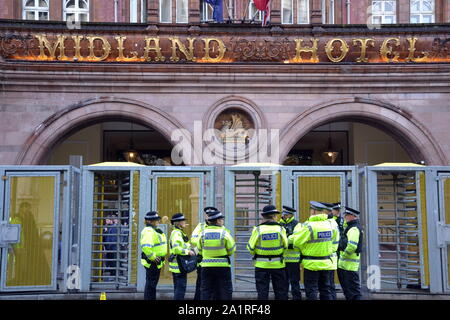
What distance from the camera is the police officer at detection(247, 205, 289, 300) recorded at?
33.3ft

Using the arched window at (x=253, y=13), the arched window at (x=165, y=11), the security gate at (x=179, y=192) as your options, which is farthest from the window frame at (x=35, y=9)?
the security gate at (x=179, y=192)

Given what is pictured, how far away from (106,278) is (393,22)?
477 inches

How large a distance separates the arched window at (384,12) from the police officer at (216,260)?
12.0 meters

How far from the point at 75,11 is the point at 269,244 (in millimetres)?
12259

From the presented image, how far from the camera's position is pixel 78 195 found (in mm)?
13078

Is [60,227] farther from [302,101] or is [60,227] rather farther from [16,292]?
[302,101]

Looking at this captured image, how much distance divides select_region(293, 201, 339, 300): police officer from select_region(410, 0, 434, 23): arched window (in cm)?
1178

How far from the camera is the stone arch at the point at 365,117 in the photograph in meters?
17.8

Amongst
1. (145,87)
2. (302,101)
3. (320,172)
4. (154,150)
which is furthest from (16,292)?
(154,150)

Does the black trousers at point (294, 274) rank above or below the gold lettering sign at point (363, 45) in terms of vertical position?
below

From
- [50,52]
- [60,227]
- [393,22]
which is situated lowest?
[60,227]

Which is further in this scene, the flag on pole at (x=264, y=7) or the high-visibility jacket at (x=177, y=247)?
the flag on pole at (x=264, y=7)

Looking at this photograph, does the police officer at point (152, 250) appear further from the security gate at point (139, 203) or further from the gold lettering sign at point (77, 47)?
the gold lettering sign at point (77, 47)

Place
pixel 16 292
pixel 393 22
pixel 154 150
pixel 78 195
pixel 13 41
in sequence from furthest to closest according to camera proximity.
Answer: pixel 154 150, pixel 393 22, pixel 13 41, pixel 78 195, pixel 16 292
